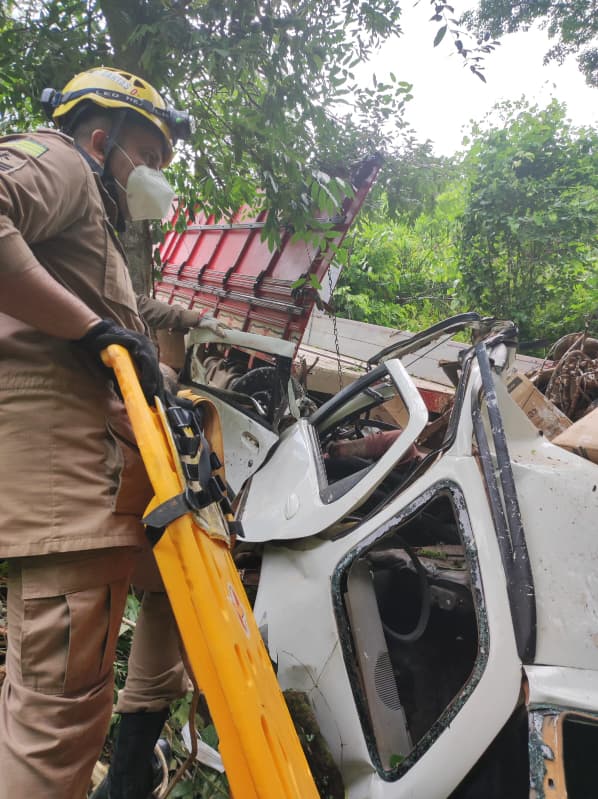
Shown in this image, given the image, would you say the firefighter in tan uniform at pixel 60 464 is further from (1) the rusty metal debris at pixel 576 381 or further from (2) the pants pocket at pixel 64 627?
(1) the rusty metal debris at pixel 576 381

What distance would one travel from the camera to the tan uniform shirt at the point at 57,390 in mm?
976

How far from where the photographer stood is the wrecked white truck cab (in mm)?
1059

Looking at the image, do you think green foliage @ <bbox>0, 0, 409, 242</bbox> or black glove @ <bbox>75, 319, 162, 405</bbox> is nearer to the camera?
black glove @ <bbox>75, 319, 162, 405</bbox>

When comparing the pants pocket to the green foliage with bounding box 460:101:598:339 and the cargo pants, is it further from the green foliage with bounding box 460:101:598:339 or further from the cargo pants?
the green foliage with bounding box 460:101:598:339

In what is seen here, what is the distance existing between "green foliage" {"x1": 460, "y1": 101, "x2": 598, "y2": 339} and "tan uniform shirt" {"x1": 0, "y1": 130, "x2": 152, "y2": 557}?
20.5 feet

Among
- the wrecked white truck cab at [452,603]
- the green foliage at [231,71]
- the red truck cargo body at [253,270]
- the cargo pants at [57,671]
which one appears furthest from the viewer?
the red truck cargo body at [253,270]

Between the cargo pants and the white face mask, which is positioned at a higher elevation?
the white face mask

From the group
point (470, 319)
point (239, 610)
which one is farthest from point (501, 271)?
point (239, 610)

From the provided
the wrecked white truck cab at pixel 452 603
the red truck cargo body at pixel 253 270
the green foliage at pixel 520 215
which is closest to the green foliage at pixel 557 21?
the green foliage at pixel 520 215

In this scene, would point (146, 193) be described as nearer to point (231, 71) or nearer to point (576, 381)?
point (231, 71)

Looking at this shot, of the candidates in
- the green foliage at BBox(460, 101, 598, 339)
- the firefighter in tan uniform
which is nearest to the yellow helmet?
the firefighter in tan uniform

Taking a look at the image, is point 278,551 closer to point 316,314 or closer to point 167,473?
point 167,473

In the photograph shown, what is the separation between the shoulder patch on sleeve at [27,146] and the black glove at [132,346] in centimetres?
37

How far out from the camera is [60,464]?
3.45 ft
